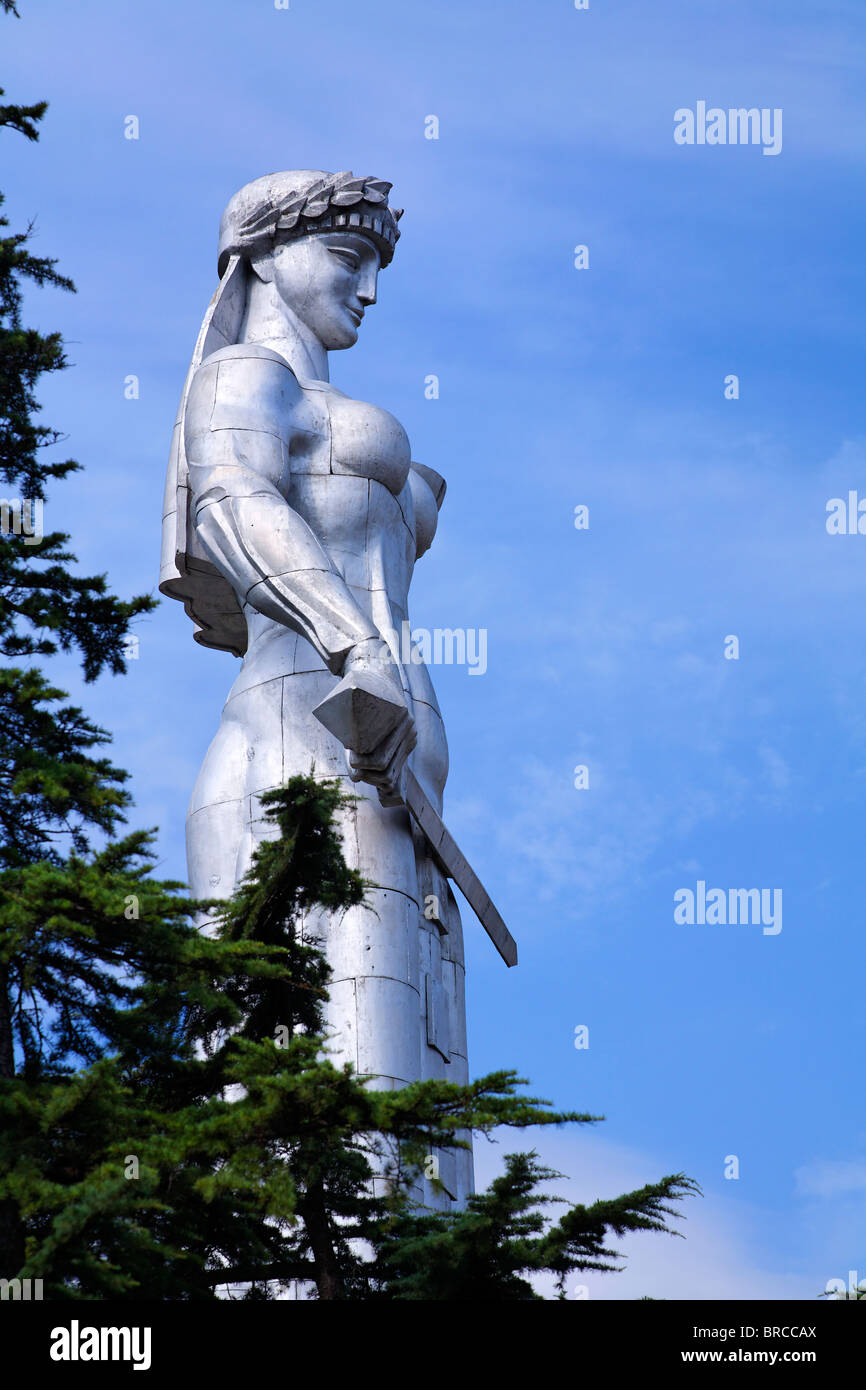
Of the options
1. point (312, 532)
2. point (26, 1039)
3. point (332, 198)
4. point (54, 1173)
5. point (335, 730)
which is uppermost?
point (332, 198)

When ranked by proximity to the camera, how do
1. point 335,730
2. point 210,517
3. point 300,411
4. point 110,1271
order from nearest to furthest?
1. point 110,1271
2. point 335,730
3. point 210,517
4. point 300,411

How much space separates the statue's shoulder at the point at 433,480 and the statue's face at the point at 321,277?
3.27 ft

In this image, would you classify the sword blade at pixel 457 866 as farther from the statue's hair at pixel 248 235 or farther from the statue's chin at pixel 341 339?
the statue's chin at pixel 341 339

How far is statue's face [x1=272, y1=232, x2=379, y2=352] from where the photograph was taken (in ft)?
42.3

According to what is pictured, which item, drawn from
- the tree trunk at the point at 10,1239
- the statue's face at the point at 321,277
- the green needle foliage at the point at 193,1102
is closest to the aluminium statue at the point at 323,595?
the statue's face at the point at 321,277

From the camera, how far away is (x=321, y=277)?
1289 centimetres

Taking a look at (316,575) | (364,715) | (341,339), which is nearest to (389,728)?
(364,715)

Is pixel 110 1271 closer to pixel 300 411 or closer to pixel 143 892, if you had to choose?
pixel 143 892

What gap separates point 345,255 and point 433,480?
1555 millimetres

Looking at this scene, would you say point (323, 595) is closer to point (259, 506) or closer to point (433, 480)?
point (259, 506)

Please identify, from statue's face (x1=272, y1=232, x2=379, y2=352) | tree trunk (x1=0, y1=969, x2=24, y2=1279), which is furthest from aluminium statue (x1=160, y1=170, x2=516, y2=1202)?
tree trunk (x1=0, y1=969, x2=24, y2=1279)

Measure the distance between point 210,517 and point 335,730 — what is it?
1.57 metres

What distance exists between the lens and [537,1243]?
7.82 metres
